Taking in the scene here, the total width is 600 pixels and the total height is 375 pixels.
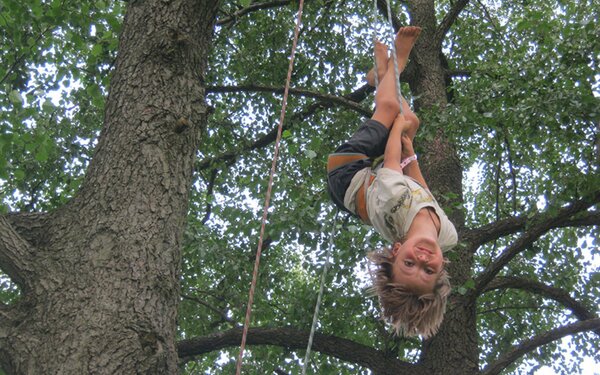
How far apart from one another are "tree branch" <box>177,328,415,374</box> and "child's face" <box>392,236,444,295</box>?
244 centimetres

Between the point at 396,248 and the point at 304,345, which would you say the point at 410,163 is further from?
the point at 304,345

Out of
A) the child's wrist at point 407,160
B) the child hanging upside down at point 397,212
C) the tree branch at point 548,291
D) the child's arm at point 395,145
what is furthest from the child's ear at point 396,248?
the tree branch at point 548,291

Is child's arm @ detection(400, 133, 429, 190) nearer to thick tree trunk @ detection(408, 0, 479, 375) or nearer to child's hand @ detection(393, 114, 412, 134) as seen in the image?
child's hand @ detection(393, 114, 412, 134)

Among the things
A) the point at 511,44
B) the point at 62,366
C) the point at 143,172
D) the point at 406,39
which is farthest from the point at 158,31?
the point at 511,44

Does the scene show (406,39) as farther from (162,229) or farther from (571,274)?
(571,274)

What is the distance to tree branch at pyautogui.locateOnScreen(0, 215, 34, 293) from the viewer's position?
2797mm

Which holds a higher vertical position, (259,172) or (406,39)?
(259,172)

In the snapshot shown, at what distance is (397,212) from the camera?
3.14 m

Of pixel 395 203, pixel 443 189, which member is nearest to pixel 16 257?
pixel 395 203

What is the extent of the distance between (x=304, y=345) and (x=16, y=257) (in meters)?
3.31

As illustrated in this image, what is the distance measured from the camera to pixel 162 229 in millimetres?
2908

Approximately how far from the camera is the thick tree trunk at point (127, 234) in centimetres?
257

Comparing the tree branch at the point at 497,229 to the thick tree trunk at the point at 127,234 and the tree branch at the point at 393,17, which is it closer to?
the tree branch at the point at 393,17

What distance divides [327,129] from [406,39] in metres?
3.76
